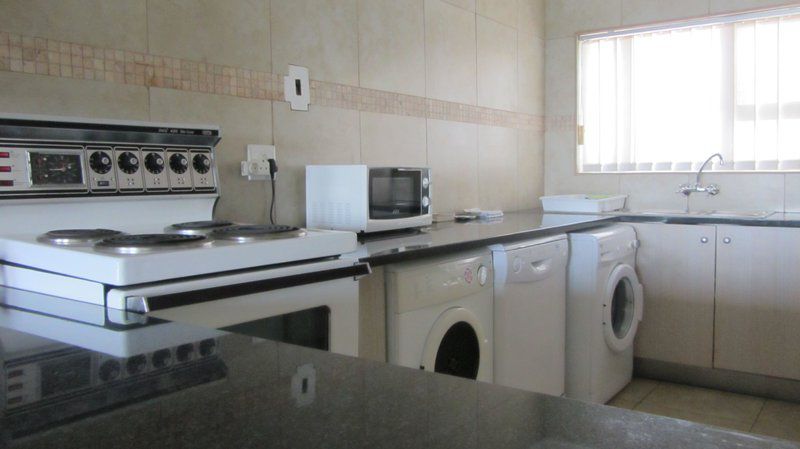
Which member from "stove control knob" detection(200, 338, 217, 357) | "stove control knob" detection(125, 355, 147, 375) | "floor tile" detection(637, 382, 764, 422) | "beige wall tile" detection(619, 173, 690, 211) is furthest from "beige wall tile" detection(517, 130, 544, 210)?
"stove control knob" detection(125, 355, 147, 375)

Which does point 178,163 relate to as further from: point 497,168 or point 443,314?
point 497,168

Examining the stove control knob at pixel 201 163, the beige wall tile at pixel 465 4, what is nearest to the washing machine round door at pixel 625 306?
the beige wall tile at pixel 465 4

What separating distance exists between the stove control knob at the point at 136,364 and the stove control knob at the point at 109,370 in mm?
11

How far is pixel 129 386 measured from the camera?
73 centimetres

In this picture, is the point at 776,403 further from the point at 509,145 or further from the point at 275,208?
the point at 275,208

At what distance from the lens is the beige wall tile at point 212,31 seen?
79.3 inches

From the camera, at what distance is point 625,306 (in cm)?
328

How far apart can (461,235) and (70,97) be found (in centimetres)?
137

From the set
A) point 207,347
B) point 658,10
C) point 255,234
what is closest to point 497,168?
point 658,10

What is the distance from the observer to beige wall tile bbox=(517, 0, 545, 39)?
4.02 m

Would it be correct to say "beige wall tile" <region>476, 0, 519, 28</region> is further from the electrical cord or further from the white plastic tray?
the electrical cord

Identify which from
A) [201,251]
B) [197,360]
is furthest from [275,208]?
[197,360]

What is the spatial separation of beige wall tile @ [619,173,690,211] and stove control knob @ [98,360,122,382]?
3634 millimetres

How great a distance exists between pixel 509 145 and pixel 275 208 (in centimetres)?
193
